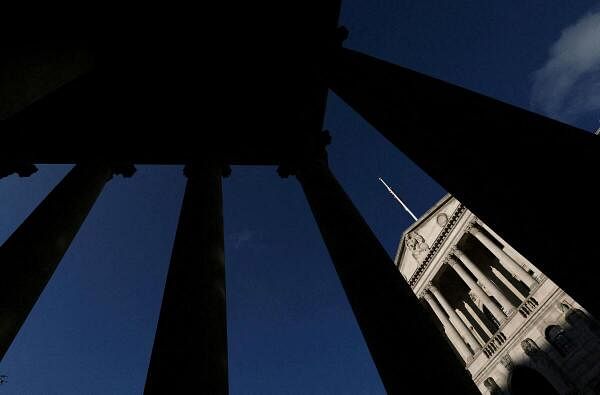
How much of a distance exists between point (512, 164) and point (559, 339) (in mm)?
32253

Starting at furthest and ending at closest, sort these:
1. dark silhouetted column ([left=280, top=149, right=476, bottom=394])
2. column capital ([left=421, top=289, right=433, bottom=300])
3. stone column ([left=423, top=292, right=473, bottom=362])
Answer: column capital ([left=421, top=289, right=433, bottom=300]) < stone column ([left=423, top=292, right=473, bottom=362]) < dark silhouetted column ([left=280, top=149, right=476, bottom=394])

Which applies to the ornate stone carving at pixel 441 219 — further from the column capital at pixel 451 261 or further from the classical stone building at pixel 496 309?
the column capital at pixel 451 261

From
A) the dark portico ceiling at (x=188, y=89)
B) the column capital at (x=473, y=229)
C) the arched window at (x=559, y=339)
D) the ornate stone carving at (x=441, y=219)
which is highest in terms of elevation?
the ornate stone carving at (x=441, y=219)

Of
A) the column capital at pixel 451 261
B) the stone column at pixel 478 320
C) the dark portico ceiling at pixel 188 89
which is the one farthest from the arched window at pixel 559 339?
the dark portico ceiling at pixel 188 89

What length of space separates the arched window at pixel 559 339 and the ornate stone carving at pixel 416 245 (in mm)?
18174

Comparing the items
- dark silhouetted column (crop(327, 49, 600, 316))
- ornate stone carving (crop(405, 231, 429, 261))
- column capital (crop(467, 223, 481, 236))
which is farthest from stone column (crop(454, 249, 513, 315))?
dark silhouetted column (crop(327, 49, 600, 316))

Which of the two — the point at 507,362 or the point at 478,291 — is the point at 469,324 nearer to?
the point at 478,291

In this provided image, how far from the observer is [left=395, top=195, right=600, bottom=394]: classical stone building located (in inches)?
1081

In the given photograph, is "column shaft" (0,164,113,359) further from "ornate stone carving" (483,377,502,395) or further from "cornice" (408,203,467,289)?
"ornate stone carving" (483,377,502,395)

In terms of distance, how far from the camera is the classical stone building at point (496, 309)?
2745cm

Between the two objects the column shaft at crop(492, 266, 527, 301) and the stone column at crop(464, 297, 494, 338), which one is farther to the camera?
the stone column at crop(464, 297, 494, 338)

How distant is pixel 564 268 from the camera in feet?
15.1

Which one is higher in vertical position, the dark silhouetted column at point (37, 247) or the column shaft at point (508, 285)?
the column shaft at point (508, 285)

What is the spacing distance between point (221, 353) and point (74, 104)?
474 inches
